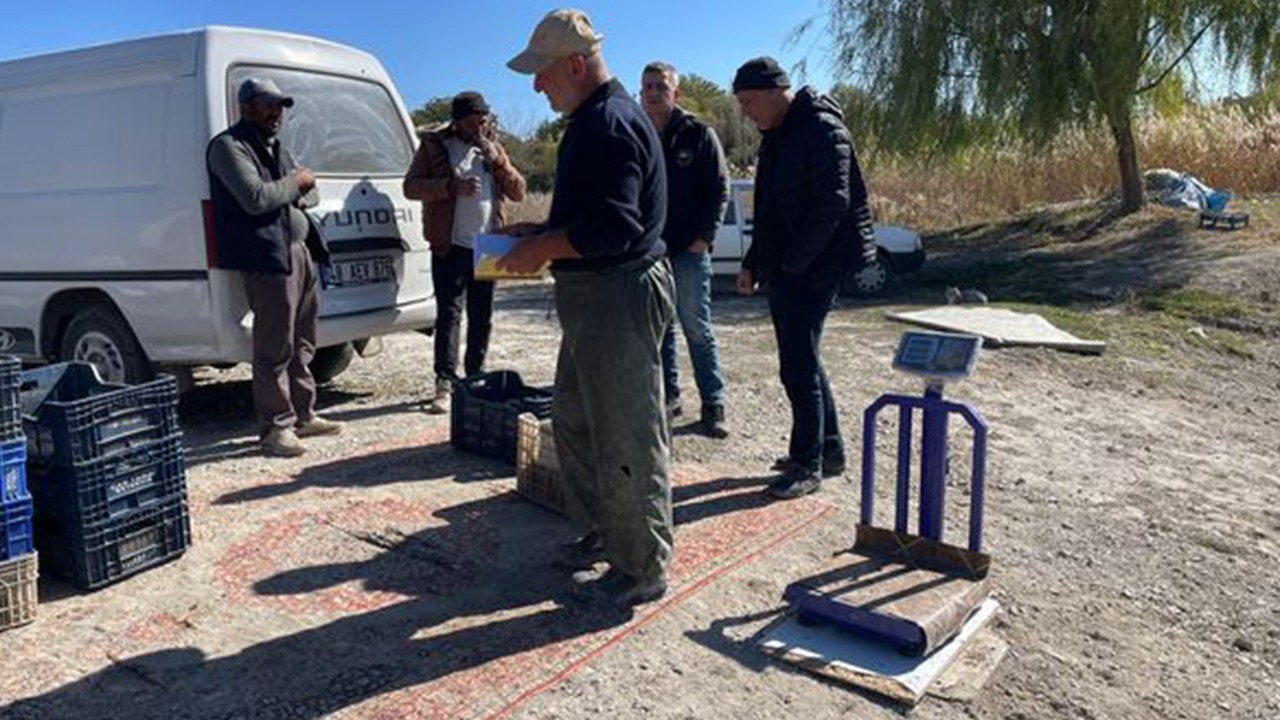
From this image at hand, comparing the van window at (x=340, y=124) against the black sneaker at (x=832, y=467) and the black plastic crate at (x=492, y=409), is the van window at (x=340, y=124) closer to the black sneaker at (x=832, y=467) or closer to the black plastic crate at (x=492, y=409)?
the black plastic crate at (x=492, y=409)

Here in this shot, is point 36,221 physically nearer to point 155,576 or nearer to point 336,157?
point 336,157

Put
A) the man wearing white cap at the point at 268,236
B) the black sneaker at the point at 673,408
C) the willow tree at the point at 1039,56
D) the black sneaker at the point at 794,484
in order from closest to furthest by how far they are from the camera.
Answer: the black sneaker at the point at 794,484
the man wearing white cap at the point at 268,236
the black sneaker at the point at 673,408
the willow tree at the point at 1039,56

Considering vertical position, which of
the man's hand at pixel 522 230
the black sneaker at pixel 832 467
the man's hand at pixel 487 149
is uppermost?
the man's hand at pixel 487 149

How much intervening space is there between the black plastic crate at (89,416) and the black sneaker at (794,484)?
8.85 ft

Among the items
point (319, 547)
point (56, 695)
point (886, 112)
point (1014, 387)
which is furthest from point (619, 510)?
point (886, 112)

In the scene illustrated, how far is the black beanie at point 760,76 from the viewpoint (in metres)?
4.80

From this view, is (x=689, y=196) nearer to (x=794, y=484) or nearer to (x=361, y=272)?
(x=794, y=484)

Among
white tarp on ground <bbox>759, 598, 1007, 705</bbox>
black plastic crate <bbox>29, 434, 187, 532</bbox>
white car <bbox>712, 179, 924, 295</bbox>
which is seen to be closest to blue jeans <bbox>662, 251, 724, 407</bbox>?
white tarp on ground <bbox>759, 598, 1007, 705</bbox>

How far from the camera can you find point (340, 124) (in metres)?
6.36

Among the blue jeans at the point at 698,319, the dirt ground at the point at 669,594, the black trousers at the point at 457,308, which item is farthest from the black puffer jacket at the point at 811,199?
the black trousers at the point at 457,308

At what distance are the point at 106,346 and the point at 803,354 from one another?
13.5ft

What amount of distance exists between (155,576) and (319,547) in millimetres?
631

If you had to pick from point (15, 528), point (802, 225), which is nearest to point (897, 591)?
point (802, 225)

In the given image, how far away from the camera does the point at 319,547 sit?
4.34m
